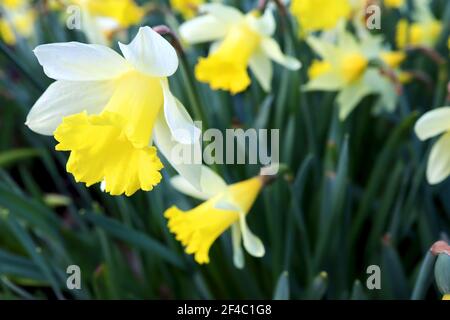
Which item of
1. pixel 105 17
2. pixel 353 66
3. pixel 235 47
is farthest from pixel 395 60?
pixel 105 17

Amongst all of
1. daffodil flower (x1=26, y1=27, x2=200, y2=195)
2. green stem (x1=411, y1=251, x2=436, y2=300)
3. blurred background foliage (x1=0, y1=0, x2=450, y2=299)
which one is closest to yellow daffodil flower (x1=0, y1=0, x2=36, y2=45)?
blurred background foliage (x1=0, y1=0, x2=450, y2=299)

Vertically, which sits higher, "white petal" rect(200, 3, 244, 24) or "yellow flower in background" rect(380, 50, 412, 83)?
"white petal" rect(200, 3, 244, 24)

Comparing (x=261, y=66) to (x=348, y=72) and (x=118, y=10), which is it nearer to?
(x=348, y=72)

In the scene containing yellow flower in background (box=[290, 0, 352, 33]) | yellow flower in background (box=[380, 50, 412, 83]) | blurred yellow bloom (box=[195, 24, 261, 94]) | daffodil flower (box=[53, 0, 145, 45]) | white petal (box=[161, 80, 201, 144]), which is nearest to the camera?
white petal (box=[161, 80, 201, 144])

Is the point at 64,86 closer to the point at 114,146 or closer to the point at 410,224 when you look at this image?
the point at 114,146

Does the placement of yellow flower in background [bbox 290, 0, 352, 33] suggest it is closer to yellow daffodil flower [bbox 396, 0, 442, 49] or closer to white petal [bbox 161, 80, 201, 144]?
yellow daffodil flower [bbox 396, 0, 442, 49]

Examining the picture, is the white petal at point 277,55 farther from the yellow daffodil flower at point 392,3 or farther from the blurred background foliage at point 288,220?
the yellow daffodil flower at point 392,3
